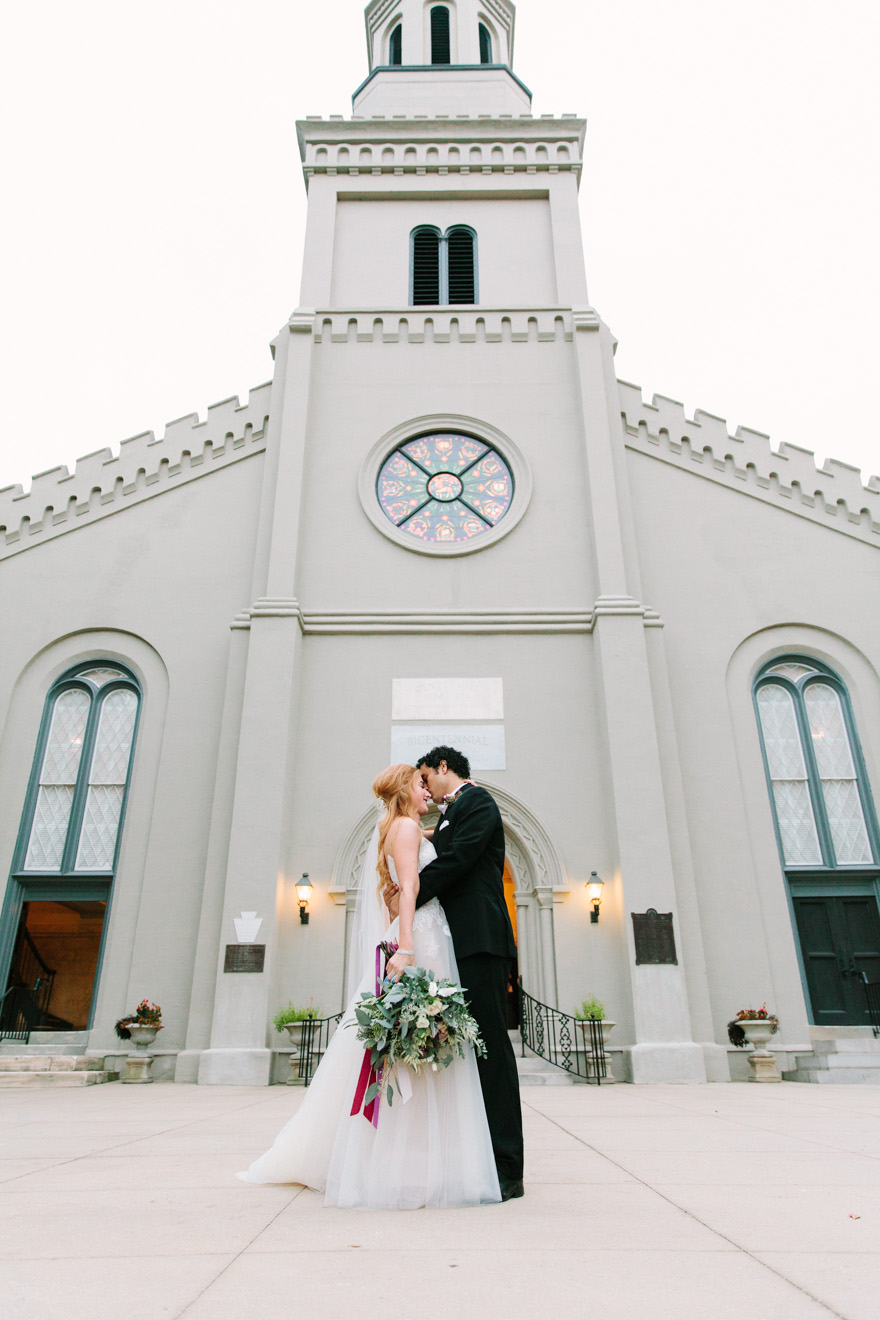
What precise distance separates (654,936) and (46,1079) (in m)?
8.13

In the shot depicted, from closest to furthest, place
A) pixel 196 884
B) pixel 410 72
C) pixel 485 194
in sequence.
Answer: pixel 196 884, pixel 485 194, pixel 410 72

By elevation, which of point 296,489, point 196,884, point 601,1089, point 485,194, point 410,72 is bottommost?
point 601,1089

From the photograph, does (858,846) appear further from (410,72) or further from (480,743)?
(410,72)

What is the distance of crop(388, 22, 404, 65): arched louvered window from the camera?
22655 mm

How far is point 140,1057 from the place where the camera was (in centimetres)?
1129

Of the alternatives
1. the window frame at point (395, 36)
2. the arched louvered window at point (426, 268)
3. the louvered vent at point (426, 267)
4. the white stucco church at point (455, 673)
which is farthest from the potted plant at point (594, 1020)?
the window frame at point (395, 36)

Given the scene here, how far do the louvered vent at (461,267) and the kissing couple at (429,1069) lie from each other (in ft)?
51.1

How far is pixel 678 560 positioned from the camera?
14.9 m

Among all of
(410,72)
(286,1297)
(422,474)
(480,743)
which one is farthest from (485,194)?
(286,1297)

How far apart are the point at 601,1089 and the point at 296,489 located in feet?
33.8

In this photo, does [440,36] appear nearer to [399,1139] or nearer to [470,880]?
[470,880]

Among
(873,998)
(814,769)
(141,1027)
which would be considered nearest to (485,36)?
(814,769)

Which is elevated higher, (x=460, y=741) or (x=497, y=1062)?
(x=460, y=741)

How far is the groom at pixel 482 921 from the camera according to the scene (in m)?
3.67
